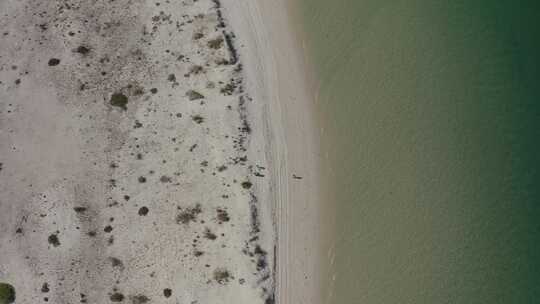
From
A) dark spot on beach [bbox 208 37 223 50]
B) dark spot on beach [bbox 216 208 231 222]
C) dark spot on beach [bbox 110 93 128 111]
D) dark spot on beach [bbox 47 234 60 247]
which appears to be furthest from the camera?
dark spot on beach [bbox 208 37 223 50]

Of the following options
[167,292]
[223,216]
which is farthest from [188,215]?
[167,292]

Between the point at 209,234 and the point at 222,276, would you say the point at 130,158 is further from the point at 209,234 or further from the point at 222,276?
the point at 222,276

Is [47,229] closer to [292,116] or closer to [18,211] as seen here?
[18,211]

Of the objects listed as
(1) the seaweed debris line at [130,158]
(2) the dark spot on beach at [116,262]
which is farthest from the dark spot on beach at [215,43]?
(2) the dark spot on beach at [116,262]

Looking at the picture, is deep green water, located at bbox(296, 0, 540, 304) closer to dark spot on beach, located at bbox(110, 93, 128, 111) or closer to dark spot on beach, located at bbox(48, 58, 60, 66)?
dark spot on beach, located at bbox(110, 93, 128, 111)

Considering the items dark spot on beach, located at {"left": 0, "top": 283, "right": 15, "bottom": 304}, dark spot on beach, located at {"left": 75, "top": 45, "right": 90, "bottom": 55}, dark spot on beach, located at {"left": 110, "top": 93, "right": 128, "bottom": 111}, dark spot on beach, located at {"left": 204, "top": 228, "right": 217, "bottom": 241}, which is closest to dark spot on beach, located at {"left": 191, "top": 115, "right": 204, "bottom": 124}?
dark spot on beach, located at {"left": 110, "top": 93, "right": 128, "bottom": 111}

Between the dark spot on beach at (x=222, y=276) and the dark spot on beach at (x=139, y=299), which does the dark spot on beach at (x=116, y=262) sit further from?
the dark spot on beach at (x=222, y=276)
